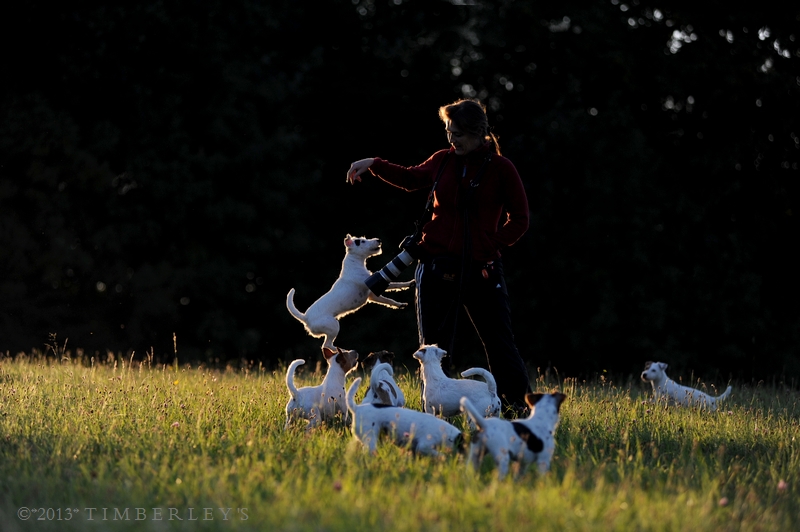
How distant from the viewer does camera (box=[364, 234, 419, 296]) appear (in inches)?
247

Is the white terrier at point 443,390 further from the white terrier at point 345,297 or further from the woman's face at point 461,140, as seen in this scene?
the woman's face at point 461,140

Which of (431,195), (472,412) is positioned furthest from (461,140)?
(472,412)

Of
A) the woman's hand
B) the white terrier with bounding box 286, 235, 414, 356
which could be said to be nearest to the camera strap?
the white terrier with bounding box 286, 235, 414, 356

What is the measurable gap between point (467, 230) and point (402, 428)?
5.43 feet

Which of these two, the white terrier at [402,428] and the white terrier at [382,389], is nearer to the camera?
the white terrier at [402,428]

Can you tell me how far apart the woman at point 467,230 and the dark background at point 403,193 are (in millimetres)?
10926

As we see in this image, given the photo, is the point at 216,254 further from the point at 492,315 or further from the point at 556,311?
the point at 492,315

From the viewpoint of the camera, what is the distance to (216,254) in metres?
18.3

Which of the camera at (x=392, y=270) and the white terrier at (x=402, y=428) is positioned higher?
the camera at (x=392, y=270)

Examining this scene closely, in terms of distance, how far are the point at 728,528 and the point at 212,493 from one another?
239cm

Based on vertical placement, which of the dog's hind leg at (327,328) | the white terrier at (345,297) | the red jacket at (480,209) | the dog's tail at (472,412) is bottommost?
the dog's tail at (472,412)

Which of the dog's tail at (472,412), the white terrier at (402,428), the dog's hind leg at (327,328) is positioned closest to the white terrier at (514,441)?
the dog's tail at (472,412)

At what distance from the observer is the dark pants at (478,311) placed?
642 cm

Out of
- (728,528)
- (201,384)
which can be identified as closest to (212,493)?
(728,528)
